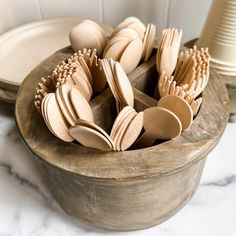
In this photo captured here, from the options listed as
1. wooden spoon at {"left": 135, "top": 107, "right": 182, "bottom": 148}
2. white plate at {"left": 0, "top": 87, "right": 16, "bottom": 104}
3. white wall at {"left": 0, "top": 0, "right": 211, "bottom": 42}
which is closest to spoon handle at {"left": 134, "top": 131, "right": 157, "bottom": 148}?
wooden spoon at {"left": 135, "top": 107, "right": 182, "bottom": 148}

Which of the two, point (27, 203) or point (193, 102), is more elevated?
point (193, 102)

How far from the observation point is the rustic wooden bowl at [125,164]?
301mm

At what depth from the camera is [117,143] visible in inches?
12.2

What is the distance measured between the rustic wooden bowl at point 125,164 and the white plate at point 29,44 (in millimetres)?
148

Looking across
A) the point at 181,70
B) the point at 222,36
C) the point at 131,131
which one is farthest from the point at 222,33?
the point at 131,131

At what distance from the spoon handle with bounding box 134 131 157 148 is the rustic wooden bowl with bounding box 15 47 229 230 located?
33 mm

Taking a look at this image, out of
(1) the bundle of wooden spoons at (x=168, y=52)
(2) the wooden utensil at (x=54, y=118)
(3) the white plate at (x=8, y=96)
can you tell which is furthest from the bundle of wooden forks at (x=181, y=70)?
(3) the white plate at (x=8, y=96)

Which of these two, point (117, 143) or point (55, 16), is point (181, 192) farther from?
point (55, 16)

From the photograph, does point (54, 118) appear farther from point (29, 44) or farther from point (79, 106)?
point (29, 44)

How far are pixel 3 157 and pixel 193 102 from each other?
11.6 inches

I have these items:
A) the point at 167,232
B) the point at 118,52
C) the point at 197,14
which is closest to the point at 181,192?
the point at 167,232

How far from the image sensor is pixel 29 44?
60cm

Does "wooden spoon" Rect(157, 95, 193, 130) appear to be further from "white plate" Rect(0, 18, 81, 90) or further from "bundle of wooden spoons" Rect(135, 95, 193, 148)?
"white plate" Rect(0, 18, 81, 90)

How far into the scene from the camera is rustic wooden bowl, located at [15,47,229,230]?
30cm
